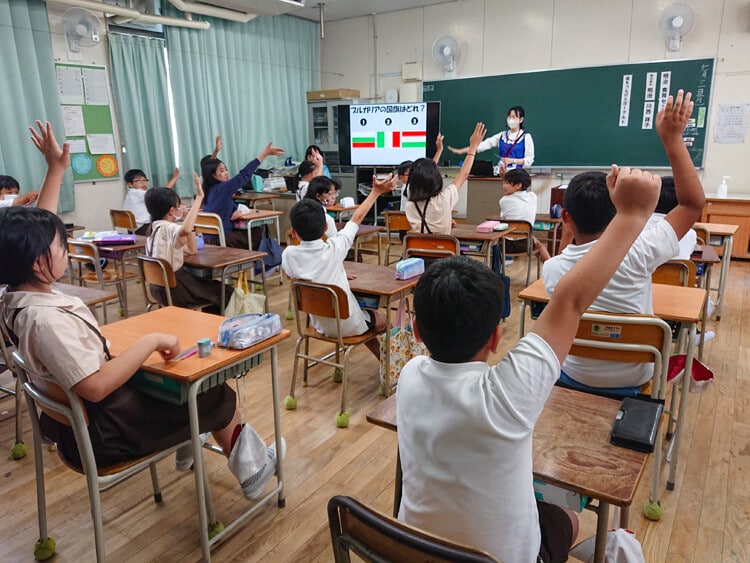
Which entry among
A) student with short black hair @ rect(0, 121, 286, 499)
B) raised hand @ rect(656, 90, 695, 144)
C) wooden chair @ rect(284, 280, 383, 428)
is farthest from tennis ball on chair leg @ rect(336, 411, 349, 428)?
raised hand @ rect(656, 90, 695, 144)

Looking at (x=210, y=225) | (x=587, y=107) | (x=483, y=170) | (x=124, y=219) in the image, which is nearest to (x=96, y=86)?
(x=124, y=219)

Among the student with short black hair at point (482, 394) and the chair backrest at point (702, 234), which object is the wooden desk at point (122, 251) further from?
the chair backrest at point (702, 234)

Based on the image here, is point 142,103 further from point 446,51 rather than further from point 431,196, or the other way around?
point 431,196

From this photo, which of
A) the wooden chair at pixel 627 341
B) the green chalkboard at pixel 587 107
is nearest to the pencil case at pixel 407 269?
the wooden chair at pixel 627 341

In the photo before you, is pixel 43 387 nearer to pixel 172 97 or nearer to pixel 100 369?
pixel 100 369

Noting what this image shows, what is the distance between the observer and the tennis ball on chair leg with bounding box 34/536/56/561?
1.91 m

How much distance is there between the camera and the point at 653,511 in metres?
2.06

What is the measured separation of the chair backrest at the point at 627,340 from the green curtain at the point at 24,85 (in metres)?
5.95

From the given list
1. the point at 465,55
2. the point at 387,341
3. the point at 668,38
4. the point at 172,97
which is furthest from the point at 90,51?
the point at 668,38

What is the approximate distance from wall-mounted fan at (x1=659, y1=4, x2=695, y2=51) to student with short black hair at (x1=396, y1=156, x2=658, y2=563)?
640 cm

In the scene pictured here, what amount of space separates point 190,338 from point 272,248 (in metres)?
3.18

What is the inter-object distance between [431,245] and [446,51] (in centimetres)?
494

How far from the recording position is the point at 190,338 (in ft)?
6.13

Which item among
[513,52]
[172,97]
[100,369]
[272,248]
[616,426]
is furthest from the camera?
[513,52]
